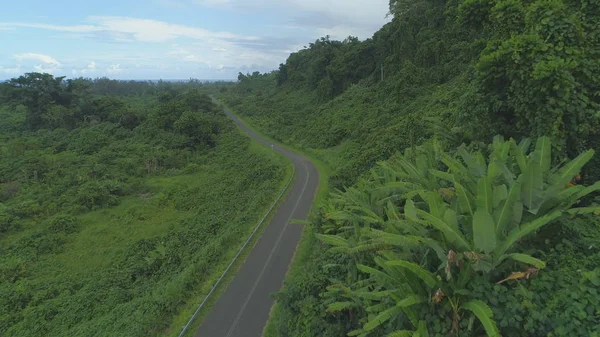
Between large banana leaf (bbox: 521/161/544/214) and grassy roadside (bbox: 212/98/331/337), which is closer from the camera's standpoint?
large banana leaf (bbox: 521/161/544/214)

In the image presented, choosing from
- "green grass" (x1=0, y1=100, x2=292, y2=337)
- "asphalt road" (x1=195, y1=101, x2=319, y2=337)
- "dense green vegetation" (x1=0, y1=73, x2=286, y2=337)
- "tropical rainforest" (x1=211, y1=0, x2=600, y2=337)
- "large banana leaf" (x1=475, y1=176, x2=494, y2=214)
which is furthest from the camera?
"dense green vegetation" (x1=0, y1=73, x2=286, y2=337)

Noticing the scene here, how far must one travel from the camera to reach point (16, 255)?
21.0 m

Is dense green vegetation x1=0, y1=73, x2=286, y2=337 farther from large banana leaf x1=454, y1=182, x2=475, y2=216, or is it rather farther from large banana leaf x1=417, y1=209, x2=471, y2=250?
large banana leaf x1=454, y1=182, x2=475, y2=216

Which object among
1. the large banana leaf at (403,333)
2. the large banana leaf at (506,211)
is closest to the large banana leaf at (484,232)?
the large banana leaf at (506,211)

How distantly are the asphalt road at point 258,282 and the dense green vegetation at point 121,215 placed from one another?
1.05m

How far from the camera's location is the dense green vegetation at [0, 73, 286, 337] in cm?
1453

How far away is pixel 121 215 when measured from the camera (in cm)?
2677

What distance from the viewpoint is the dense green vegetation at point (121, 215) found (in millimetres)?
14528

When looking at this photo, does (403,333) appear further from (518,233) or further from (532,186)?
(532,186)

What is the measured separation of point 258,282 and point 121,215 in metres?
17.6

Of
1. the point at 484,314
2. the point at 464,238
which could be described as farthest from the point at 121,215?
the point at 484,314

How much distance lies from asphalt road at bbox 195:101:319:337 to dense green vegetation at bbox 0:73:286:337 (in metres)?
1.05

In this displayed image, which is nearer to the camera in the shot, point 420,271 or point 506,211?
point 420,271

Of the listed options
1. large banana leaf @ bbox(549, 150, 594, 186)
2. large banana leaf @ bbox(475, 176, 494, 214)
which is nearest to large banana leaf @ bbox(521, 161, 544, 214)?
large banana leaf @ bbox(549, 150, 594, 186)
